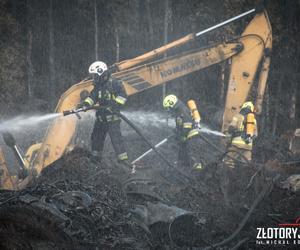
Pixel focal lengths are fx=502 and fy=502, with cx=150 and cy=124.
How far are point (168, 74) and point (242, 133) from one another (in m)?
2.14

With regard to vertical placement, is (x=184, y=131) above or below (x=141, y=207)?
above

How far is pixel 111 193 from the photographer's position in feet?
27.5

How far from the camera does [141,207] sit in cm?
806

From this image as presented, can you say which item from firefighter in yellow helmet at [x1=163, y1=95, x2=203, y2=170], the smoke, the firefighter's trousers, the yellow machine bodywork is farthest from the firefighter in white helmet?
the yellow machine bodywork

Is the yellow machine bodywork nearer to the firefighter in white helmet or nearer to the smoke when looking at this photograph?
the firefighter in white helmet

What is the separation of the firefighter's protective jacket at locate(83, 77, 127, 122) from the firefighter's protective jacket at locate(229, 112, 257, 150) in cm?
264

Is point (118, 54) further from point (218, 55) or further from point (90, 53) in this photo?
point (218, 55)

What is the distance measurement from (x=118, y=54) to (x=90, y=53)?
1.45 m

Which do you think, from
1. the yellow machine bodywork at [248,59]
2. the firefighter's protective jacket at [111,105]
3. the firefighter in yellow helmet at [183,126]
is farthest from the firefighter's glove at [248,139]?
the firefighter's protective jacket at [111,105]

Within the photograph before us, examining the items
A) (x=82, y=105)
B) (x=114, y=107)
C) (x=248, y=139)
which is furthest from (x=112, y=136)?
(x=248, y=139)

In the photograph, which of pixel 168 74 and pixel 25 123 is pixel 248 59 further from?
pixel 25 123

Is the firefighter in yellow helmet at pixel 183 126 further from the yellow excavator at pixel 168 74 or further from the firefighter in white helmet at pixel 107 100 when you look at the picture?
the firefighter in white helmet at pixel 107 100

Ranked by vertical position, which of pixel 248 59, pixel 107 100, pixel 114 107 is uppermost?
pixel 248 59

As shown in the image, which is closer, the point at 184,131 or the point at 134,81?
the point at 134,81
